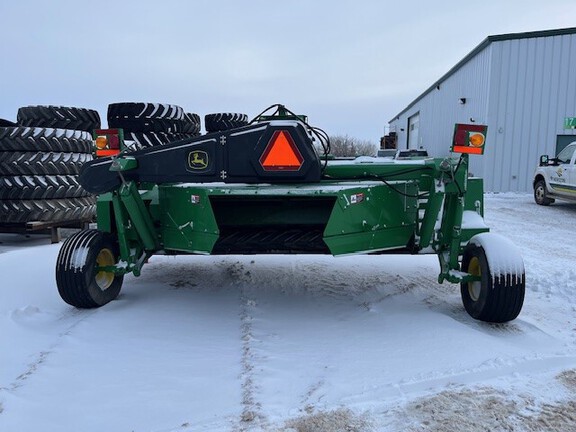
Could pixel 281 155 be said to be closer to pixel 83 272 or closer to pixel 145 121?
pixel 83 272

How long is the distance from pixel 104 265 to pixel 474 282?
2809 mm

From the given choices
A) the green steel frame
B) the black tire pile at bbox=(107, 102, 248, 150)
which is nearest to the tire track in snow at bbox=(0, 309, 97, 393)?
the green steel frame

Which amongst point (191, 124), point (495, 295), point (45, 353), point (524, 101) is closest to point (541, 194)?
point (524, 101)

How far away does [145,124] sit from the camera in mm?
6289

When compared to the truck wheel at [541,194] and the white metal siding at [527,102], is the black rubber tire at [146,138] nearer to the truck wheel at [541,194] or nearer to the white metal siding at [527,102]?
the truck wheel at [541,194]

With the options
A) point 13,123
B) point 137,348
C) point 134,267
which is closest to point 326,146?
point 134,267

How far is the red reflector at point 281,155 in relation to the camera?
137 inches

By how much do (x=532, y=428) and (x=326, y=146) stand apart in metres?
2.52

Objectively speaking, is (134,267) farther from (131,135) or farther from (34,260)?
(131,135)

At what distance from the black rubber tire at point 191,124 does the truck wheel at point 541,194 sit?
9964mm

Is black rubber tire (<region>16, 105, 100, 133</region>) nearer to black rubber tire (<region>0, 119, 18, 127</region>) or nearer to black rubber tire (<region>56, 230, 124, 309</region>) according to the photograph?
black rubber tire (<region>0, 119, 18, 127</region>)

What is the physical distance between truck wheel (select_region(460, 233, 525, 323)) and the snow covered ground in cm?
12

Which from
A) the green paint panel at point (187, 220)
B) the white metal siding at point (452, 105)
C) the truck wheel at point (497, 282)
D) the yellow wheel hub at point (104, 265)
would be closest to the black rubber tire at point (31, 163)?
the yellow wheel hub at point (104, 265)

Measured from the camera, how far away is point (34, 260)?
18.3 feet
